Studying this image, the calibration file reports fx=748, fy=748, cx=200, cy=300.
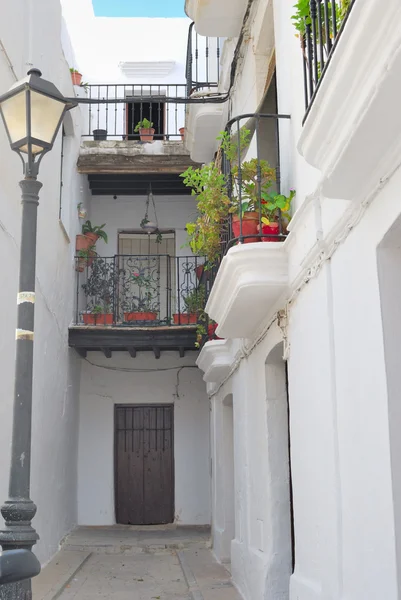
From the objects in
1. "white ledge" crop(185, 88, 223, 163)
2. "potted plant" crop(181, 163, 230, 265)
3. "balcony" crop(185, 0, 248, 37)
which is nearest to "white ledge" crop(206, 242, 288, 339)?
"potted plant" crop(181, 163, 230, 265)

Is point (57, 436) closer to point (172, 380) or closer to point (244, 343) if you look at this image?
point (172, 380)

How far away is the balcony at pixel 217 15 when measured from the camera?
909 cm

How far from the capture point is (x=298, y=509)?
19.7ft

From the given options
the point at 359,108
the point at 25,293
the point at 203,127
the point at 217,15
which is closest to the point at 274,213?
the point at 25,293

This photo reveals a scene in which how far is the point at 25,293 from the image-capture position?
4621 millimetres

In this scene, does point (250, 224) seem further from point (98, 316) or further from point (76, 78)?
point (76, 78)

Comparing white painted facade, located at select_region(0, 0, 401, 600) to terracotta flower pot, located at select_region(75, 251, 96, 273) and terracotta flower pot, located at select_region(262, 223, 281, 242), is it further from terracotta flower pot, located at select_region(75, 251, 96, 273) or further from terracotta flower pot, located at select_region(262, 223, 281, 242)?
terracotta flower pot, located at select_region(75, 251, 96, 273)

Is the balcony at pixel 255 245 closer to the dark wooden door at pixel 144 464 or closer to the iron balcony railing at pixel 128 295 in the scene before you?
the iron balcony railing at pixel 128 295

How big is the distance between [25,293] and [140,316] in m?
9.42

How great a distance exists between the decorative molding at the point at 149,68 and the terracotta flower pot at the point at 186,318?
6.15 meters

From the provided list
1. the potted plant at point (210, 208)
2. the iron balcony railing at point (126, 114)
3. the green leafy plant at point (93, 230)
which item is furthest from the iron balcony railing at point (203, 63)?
the potted plant at point (210, 208)

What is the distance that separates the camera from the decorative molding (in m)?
16.9

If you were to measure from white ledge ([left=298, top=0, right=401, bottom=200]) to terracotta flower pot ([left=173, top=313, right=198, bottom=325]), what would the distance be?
949cm

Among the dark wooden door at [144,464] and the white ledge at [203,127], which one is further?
the dark wooden door at [144,464]
